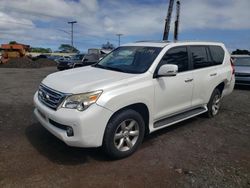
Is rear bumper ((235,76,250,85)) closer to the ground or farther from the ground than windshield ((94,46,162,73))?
closer to the ground

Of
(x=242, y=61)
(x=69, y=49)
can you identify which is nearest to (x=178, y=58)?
(x=242, y=61)

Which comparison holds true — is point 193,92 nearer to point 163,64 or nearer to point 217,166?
point 163,64

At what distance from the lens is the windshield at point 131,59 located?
13.9 feet

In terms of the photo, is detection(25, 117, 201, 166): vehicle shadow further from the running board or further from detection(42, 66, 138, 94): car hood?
detection(42, 66, 138, 94): car hood

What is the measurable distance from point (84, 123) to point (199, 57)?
3195 millimetres

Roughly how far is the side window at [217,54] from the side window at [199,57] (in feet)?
0.93

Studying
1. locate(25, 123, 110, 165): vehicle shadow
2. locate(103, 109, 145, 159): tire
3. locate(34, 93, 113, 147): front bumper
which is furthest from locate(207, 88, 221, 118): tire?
locate(34, 93, 113, 147): front bumper

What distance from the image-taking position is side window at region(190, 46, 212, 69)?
199 inches

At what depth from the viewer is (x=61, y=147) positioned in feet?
13.4

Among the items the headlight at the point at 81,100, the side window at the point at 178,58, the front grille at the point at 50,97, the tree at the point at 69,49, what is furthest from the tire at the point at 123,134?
the tree at the point at 69,49

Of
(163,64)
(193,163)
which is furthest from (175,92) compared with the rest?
(193,163)

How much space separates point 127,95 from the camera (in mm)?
3600

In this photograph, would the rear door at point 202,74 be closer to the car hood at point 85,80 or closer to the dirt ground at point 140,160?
the dirt ground at point 140,160

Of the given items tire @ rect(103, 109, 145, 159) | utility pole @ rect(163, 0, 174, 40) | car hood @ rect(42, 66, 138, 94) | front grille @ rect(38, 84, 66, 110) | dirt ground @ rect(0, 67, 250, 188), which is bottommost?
dirt ground @ rect(0, 67, 250, 188)
